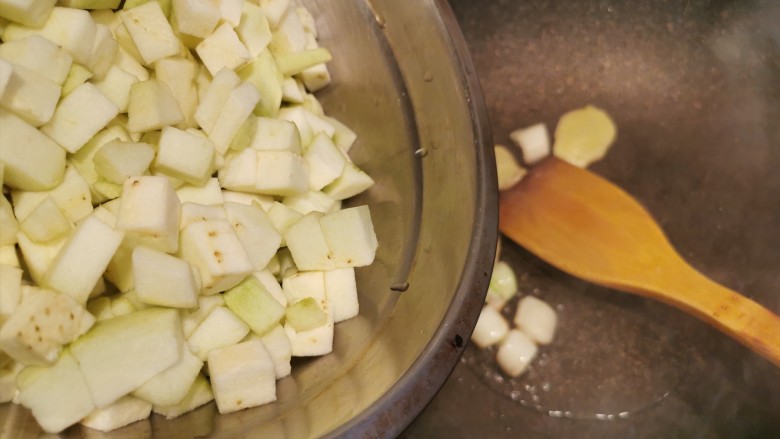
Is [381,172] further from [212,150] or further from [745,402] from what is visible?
[745,402]

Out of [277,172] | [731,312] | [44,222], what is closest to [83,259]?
[44,222]

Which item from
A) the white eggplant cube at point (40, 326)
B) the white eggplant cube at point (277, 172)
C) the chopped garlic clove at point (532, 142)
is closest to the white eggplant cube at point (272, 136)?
the white eggplant cube at point (277, 172)

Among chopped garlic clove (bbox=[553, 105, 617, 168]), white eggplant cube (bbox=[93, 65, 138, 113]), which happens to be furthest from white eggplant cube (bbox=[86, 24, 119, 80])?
chopped garlic clove (bbox=[553, 105, 617, 168])

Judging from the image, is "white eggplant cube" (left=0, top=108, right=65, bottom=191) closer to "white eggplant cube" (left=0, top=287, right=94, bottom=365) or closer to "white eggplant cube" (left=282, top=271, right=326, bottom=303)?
"white eggplant cube" (left=0, top=287, right=94, bottom=365)

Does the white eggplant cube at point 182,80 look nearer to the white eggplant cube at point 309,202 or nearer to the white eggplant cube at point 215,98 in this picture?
the white eggplant cube at point 215,98

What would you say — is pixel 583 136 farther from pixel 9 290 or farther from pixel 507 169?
pixel 9 290

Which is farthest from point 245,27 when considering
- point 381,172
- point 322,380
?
point 322,380
